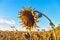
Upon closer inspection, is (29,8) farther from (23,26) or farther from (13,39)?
(13,39)

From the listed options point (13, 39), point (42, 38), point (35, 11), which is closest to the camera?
point (35, 11)

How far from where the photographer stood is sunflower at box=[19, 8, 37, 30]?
636cm

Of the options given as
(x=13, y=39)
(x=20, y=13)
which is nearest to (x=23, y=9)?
(x=20, y=13)

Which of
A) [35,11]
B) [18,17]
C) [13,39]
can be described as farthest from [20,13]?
[13,39]

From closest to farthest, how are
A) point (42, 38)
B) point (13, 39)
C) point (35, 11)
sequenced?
point (35, 11) → point (42, 38) → point (13, 39)

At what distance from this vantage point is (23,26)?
6535mm

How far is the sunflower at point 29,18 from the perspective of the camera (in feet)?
20.9

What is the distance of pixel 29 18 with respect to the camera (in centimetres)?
640

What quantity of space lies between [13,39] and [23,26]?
15.9ft

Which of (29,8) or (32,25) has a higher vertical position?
A: (29,8)

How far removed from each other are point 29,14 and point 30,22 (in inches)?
8.6

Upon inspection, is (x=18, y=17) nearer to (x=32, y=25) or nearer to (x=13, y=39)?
(x=32, y=25)

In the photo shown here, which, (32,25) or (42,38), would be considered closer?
(32,25)

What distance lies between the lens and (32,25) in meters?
6.43
